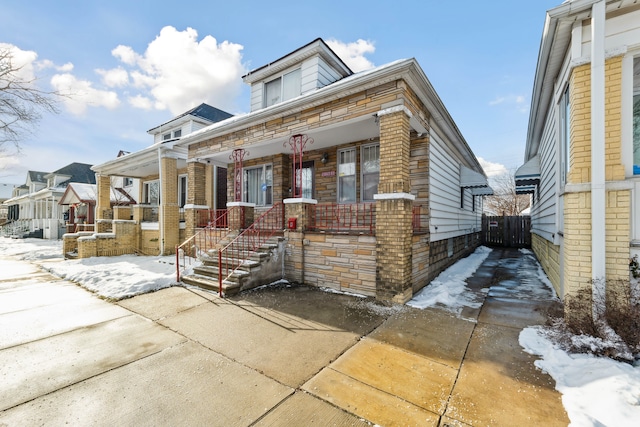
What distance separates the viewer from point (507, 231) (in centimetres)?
1667

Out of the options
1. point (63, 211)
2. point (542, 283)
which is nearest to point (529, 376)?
point (542, 283)

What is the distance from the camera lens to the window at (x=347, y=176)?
8516 mm

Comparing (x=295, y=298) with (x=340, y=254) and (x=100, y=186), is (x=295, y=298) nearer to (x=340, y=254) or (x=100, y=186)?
(x=340, y=254)

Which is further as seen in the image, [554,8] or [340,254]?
[340,254]

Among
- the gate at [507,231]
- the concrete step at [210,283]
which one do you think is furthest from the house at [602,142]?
the gate at [507,231]

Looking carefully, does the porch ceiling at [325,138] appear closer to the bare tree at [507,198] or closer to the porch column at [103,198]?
the porch column at [103,198]

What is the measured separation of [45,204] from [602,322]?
37403mm

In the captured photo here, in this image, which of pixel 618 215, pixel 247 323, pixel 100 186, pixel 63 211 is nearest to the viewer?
pixel 618 215

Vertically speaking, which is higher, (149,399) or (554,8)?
(554,8)

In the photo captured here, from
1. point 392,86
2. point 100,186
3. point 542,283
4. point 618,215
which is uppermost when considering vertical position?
point 392,86

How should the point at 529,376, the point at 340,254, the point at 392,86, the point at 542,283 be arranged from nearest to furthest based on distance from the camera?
the point at 529,376
the point at 392,86
the point at 340,254
the point at 542,283

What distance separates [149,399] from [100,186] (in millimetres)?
15432

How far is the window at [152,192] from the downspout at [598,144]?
17720 millimetres

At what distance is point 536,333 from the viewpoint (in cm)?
404
